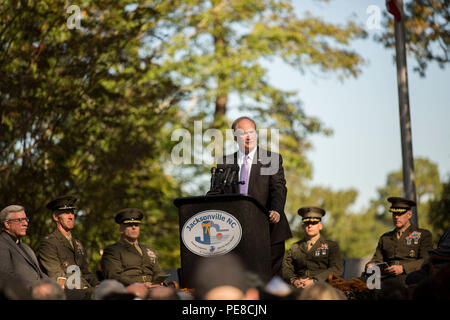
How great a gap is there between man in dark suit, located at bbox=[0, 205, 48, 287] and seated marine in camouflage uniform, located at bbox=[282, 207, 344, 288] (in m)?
2.88

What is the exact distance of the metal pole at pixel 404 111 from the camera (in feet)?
30.9

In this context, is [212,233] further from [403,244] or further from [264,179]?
[403,244]

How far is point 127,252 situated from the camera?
7.35 m

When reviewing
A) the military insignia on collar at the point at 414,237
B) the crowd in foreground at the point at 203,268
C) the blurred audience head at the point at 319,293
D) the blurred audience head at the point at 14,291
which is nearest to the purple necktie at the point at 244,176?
the crowd in foreground at the point at 203,268

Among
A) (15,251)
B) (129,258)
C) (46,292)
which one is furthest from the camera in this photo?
(129,258)

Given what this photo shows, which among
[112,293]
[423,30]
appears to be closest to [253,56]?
[423,30]

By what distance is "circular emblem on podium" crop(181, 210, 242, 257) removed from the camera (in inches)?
193

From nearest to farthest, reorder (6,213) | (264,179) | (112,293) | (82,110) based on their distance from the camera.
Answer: (112,293) < (264,179) < (6,213) < (82,110)

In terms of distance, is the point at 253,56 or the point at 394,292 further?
the point at 253,56

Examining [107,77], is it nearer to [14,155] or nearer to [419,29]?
[14,155]

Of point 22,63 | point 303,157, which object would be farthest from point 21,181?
point 303,157

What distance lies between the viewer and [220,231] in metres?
4.94

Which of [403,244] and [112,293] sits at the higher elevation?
[403,244]

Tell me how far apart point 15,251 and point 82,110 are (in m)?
6.39
